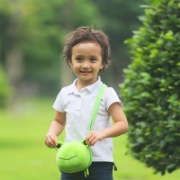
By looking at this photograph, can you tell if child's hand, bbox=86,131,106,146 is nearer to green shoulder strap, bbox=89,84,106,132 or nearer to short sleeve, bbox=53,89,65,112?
green shoulder strap, bbox=89,84,106,132

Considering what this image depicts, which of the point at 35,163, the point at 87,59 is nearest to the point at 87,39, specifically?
the point at 87,59

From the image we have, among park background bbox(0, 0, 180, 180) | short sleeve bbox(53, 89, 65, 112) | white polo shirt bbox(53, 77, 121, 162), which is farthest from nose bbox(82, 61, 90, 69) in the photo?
park background bbox(0, 0, 180, 180)

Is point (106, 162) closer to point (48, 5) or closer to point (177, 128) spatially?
point (177, 128)

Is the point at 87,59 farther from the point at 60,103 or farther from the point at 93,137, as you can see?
the point at 93,137

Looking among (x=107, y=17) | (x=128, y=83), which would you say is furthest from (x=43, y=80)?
(x=128, y=83)

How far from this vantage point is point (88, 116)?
5152 mm

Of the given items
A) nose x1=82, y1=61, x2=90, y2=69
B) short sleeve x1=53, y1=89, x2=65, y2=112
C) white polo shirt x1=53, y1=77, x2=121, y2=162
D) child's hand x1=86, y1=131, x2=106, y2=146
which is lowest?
child's hand x1=86, y1=131, x2=106, y2=146

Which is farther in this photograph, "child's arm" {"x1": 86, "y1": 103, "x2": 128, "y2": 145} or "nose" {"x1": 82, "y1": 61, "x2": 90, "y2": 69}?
"nose" {"x1": 82, "y1": 61, "x2": 90, "y2": 69}

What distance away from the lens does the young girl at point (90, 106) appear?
517 cm

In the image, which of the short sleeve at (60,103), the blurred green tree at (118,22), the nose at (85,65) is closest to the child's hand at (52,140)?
the short sleeve at (60,103)

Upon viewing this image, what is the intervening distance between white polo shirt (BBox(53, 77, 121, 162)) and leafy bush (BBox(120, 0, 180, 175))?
1724mm

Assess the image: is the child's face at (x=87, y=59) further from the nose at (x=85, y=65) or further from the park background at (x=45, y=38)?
the park background at (x=45, y=38)

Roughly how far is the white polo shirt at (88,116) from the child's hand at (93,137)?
8.2 inches

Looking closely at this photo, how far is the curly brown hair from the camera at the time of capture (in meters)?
5.32
